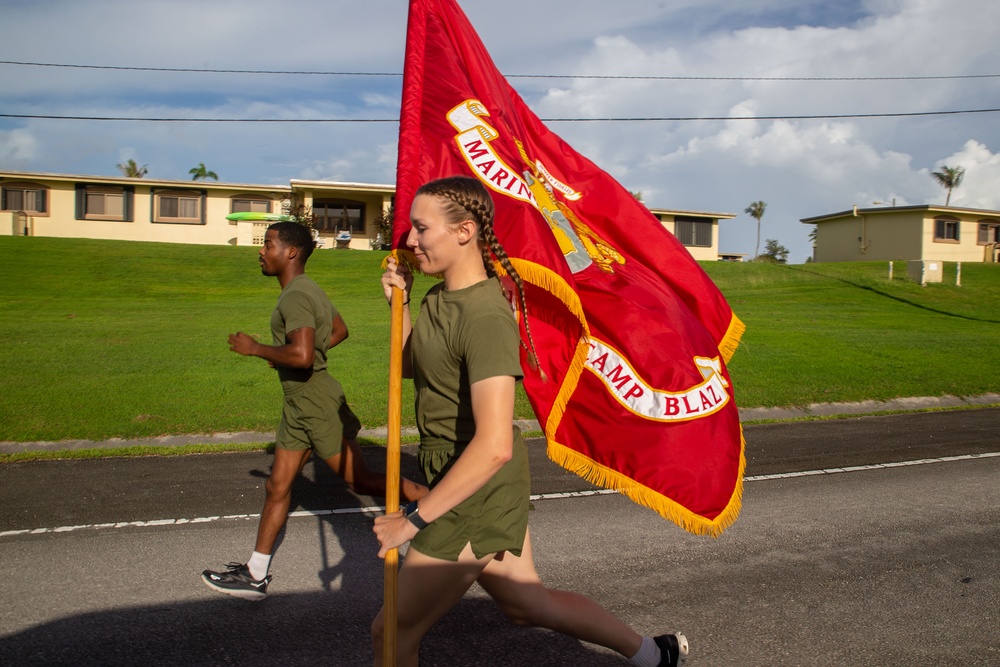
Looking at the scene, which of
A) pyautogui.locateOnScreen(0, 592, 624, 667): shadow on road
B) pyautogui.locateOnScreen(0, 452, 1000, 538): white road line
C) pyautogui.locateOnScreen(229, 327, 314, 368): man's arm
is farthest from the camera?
pyautogui.locateOnScreen(0, 452, 1000, 538): white road line

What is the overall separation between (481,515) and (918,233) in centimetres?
4794

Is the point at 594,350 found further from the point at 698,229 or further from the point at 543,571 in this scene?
the point at 698,229

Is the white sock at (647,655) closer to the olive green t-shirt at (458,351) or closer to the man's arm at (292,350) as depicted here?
the olive green t-shirt at (458,351)

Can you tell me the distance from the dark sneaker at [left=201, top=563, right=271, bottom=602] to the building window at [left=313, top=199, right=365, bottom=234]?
3611 cm

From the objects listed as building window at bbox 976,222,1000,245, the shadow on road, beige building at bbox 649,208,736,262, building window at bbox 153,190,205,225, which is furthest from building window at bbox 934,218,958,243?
the shadow on road

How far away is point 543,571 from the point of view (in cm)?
496

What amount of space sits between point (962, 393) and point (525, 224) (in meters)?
12.1

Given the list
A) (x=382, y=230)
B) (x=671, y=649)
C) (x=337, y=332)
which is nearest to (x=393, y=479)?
(x=671, y=649)

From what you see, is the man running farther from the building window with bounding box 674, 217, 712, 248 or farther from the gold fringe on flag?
the building window with bounding box 674, 217, 712, 248

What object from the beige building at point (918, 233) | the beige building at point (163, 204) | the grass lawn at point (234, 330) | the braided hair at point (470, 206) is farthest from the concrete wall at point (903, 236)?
the braided hair at point (470, 206)

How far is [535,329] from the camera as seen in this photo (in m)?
3.62

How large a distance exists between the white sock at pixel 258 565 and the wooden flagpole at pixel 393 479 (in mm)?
2003

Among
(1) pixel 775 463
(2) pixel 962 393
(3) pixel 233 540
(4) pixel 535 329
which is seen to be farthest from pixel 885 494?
(2) pixel 962 393

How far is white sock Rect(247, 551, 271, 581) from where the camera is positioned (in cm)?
445
